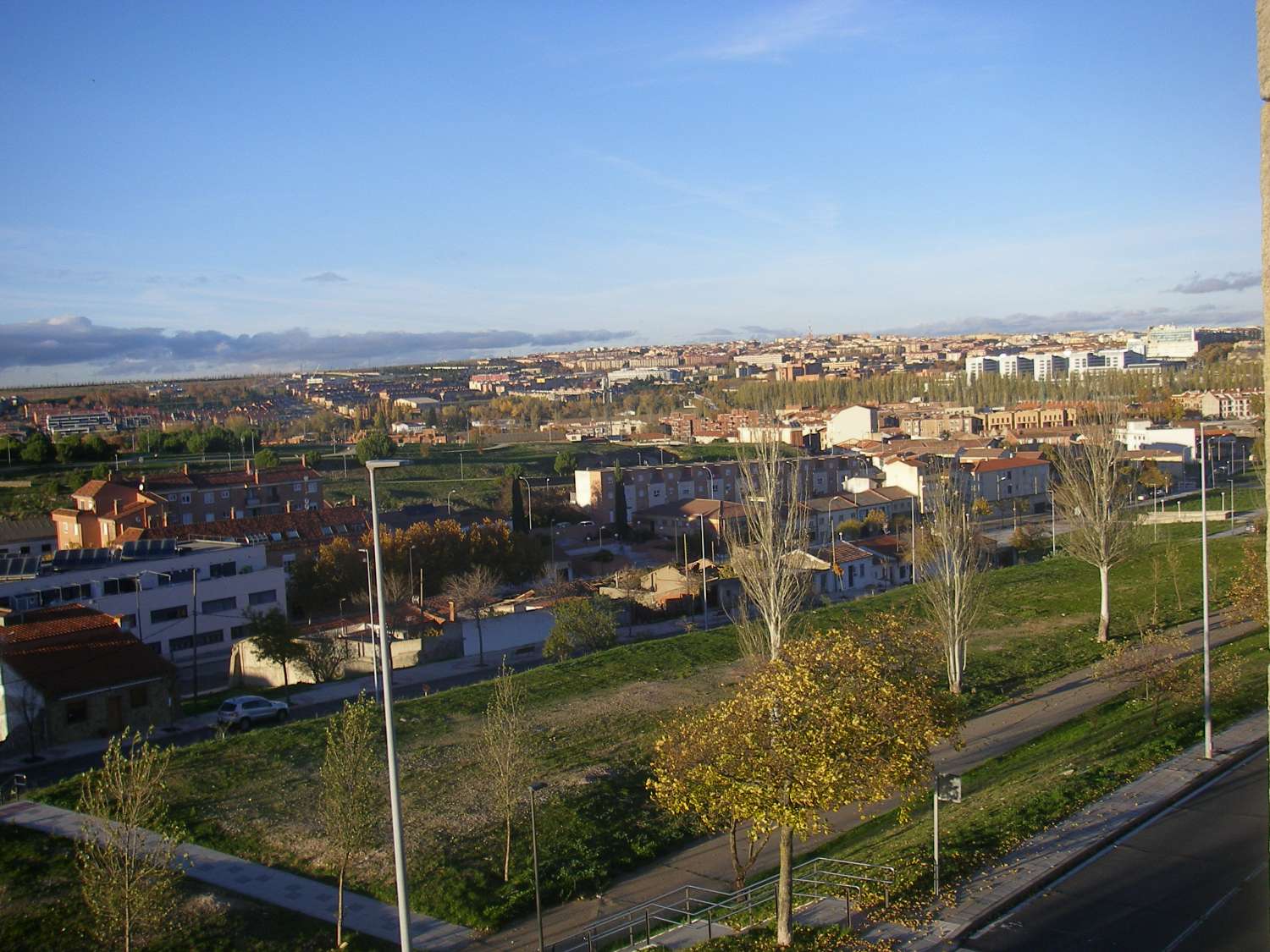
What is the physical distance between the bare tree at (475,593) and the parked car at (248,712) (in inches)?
254

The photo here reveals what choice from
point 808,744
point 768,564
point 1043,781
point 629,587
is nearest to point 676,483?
point 629,587

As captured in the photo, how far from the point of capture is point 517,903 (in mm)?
10273

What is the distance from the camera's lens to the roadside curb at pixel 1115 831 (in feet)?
26.8

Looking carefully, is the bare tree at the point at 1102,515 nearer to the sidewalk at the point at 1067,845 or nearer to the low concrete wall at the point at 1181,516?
the sidewalk at the point at 1067,845

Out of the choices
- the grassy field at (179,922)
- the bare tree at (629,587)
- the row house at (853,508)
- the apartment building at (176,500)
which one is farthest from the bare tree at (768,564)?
the apartment building at (176,500)

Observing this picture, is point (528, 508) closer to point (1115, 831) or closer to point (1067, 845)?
point (1115, 831)

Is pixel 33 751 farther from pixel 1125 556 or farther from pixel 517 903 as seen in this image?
pixel 1125 556

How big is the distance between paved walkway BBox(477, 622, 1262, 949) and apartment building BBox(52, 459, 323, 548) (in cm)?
3177

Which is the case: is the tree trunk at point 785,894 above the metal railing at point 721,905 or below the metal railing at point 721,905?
above

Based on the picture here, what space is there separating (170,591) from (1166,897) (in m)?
24.3

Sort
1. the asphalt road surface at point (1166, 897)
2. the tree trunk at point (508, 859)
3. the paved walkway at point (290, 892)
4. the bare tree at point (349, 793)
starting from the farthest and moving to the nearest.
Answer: the tree trunk at point (508, 859)
the paved walkway at point (290, 892)
the bare tree at point (349, 793)
the asphalt road surface at point (1166, 897)

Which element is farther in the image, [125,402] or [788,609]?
[125,402]

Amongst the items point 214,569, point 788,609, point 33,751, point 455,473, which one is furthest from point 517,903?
point 455,473

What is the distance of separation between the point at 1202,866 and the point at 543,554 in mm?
28715
